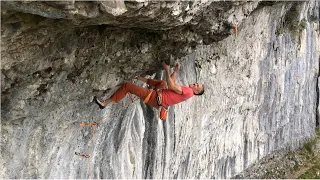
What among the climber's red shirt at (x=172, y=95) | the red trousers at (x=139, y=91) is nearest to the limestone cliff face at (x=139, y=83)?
the red trousers at (x=139, y=91)

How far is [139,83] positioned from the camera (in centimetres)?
814

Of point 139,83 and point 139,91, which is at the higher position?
point 139,83

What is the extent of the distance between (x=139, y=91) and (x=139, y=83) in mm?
676

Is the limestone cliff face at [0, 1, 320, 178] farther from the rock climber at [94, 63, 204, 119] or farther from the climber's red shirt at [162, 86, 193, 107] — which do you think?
the climber's red shirt at [162, 86, 193, 107]

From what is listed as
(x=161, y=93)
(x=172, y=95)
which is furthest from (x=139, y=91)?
(x=172, y=95)

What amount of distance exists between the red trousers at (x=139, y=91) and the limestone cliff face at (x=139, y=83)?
15cm

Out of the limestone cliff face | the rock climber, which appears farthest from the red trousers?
the limestone cliff face

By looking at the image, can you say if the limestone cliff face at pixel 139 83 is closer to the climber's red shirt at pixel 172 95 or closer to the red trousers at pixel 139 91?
the red trousers at pixel 139 91

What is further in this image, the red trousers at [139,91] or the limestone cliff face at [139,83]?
the red trousers at [139,91]

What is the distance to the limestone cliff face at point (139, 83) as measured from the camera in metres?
5.53

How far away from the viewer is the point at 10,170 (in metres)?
6.79

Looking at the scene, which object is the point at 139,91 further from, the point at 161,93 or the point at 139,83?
the point at 139,83

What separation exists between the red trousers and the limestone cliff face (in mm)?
150

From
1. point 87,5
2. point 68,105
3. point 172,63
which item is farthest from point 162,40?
point 87,5
